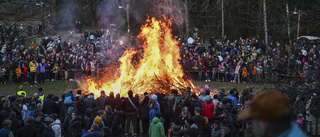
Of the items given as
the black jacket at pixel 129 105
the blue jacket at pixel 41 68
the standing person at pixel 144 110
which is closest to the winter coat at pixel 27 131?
the black jacket at pixel 129 105

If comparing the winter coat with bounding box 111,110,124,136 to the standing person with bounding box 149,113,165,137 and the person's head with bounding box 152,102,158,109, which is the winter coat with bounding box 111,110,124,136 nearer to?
the person's head with bounding box 152,102,158,109

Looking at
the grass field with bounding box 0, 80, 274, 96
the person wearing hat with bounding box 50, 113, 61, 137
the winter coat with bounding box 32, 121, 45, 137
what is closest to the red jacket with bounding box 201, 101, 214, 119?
the person wearing hat with bounding box 50, 113, 61, 137

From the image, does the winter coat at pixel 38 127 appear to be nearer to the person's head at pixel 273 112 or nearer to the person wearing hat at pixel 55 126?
the person wearing hat at pixel 55 126

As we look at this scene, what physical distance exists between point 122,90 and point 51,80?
10427mm

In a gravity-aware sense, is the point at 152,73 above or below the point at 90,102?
above

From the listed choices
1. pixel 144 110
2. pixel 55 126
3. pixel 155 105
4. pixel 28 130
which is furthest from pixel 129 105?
pixel 28 130

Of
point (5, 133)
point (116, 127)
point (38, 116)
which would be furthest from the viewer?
point (116, 127)

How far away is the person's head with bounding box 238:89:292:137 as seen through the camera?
244 cm

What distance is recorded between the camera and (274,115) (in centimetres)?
243

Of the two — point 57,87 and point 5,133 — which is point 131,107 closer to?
point 5,133

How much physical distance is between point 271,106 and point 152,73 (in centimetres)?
1677

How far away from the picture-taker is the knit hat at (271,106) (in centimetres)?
244

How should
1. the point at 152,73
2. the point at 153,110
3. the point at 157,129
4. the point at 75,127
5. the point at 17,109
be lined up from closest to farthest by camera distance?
the point at 157,129 → the point at 75,127 → the point at 17,109 → the point at 153,110 → the point at 152,73

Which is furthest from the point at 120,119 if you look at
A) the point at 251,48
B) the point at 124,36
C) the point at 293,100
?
the point at 124,36
